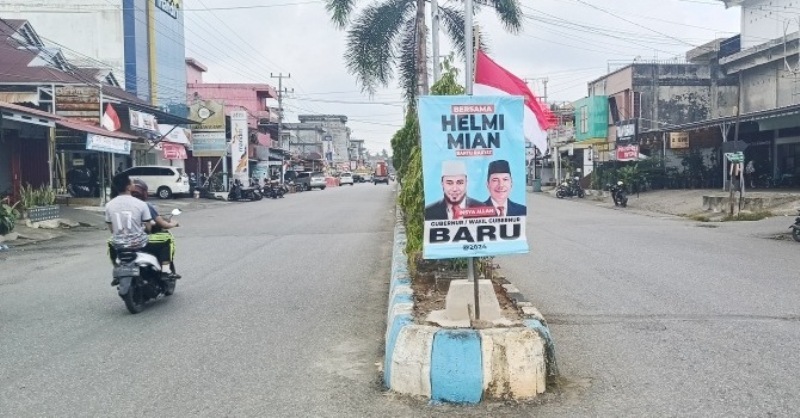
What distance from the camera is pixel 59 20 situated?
43.7 m

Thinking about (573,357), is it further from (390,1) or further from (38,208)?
(390,1)

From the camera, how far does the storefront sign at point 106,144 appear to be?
22469 millimetres

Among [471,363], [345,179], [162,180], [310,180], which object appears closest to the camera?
[471,363]

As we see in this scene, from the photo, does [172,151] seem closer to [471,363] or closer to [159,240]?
[159,240]

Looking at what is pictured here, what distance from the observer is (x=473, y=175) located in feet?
17.0

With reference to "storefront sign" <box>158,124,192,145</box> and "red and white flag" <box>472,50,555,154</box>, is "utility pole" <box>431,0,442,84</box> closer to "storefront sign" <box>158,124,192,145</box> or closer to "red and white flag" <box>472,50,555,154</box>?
"red and white flag" <box>472,50,555,154</box>

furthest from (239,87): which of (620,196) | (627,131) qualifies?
(620,196)

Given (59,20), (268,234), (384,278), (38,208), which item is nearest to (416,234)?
(384,278)

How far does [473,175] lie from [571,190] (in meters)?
37.4

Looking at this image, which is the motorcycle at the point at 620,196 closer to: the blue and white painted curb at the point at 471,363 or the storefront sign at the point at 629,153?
the storefront sign at the point at 629,153

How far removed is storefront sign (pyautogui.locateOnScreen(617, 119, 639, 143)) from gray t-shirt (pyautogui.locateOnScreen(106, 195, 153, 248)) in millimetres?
34007

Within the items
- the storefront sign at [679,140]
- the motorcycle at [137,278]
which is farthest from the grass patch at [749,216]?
the motorcycle at [137,278]

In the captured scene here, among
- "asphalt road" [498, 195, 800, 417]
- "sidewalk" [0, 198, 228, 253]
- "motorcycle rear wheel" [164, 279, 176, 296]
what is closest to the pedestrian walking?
"asphalt road" [498, 195, 800, 417]

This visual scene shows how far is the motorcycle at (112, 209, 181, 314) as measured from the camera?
7668mm
